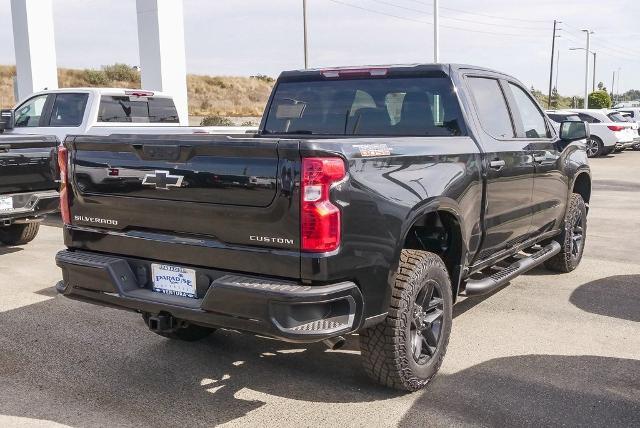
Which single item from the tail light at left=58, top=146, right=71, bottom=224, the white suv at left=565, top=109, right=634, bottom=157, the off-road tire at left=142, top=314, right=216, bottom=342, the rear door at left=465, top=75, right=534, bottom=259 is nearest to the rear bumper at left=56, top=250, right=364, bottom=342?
the tail light at left=58, top=146, right=71, bottom=224

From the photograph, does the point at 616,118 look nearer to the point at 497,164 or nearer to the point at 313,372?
the point at 497,164

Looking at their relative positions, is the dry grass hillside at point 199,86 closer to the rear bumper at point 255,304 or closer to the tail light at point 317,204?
the rear bumper at point 255,304

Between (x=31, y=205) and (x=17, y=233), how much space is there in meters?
1.20

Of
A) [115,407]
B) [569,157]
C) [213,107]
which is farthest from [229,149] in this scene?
[213,107]

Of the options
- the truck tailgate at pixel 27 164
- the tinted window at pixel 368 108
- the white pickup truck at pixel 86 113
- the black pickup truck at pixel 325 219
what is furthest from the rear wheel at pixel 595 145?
the tinted window at pixel 368 108

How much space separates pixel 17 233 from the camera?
842cm

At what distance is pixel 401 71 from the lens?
4.94 meters

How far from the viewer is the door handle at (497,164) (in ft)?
15.6

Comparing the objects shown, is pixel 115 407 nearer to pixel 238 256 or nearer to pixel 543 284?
pixel 238 256

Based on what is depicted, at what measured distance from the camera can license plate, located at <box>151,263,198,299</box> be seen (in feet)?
12.0

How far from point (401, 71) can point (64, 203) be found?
2.51m

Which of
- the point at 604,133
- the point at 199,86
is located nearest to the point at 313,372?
the point at 604,133

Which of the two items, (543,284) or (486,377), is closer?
(486,377)

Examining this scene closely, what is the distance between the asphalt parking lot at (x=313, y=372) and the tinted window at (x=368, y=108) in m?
1.58
